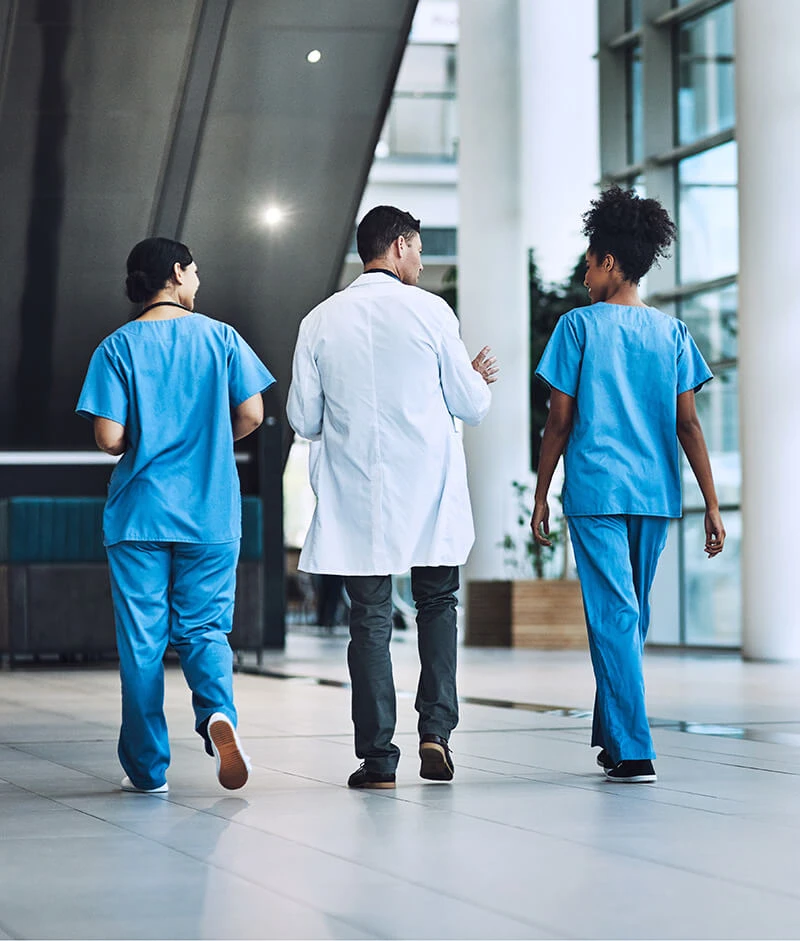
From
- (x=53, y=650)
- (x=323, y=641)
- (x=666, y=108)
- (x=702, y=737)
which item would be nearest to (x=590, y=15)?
(x=666, y=108)

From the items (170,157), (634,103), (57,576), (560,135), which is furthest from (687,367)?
(560,135)

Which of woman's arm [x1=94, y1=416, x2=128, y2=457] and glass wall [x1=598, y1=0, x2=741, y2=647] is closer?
woman's arm [x1=94, y1=416, x2=128, y2=457]

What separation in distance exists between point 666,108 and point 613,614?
35.7ft

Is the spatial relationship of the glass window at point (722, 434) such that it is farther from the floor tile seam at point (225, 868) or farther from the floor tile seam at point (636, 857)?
the floor tile seam at point (225, 868)

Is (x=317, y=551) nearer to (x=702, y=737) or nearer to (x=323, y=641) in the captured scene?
(x=702, y=737)

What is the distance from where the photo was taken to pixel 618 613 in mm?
4223

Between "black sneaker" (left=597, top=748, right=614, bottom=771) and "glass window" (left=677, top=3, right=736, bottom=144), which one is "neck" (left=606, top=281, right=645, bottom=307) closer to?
"black sneaker" (left=597, top=748, right=614, bottom=771)

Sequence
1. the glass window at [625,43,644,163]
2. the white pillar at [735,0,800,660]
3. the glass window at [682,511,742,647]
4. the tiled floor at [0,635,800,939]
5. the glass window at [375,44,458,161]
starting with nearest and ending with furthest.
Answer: the tiled floor at [0,635,800,939]
the white pillar at [735,0,800,660]
the glass window at [682,511,742,647]
the glass window at [625,43,644,163]
the glass window at [375,44,458,161]

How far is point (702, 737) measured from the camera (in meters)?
5.32

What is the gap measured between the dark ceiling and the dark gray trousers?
619 centimetres

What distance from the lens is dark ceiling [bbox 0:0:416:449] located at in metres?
9.67

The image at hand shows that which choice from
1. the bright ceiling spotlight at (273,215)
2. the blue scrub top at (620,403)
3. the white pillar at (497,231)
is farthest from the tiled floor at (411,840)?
the white pillar at (497,231)

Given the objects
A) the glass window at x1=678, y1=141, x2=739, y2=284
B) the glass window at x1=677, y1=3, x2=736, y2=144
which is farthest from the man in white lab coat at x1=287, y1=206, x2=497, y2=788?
the glass window at x1=677, y1=3, x2=736, y2=144

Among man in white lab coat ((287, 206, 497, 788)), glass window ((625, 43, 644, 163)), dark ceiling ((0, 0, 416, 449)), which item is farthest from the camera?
glass window ((625, 43, 644, 163))
